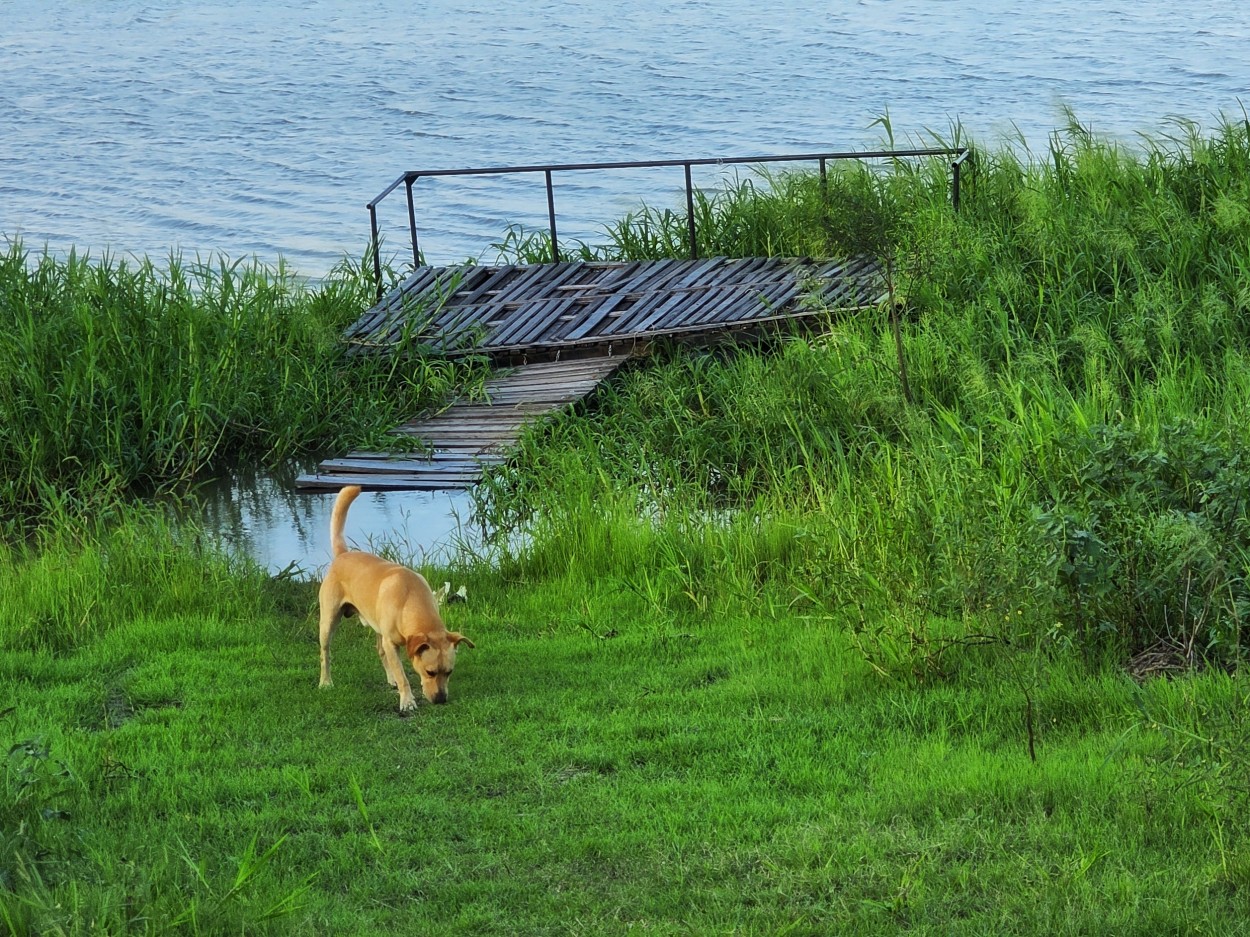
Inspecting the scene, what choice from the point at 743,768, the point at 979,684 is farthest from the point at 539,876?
the point at 979,684

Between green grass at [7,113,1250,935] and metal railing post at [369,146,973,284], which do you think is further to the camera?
metal railing post at [369,146,973,284]

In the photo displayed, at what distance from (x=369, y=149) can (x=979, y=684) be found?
28.3 meters

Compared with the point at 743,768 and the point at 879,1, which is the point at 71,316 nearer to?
the point at 743,768

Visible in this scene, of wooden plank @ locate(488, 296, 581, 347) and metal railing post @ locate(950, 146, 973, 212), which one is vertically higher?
metal railing post @ locate(950, 146, 973, 212)

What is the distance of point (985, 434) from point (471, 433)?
3.79m

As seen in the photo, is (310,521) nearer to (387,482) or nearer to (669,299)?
(387,482)

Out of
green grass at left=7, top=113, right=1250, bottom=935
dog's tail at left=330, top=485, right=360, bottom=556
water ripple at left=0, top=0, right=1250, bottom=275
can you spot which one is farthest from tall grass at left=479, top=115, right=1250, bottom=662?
water ripple at left=0, top=0, right=1250, bottom=275

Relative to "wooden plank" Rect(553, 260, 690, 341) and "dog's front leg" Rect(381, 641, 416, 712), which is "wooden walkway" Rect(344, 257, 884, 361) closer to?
"wooden plank" Rect(553, 260, 690, 341)

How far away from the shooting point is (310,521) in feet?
34.7

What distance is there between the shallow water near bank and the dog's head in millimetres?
2818

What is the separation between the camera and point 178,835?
181 inches

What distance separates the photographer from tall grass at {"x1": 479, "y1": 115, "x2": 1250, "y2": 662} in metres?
5.86

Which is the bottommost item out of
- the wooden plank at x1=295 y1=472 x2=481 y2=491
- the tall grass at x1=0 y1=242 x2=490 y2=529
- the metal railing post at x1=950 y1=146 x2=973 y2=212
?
the wooden plank at x1=295 y1=472 x2=481 y2=491

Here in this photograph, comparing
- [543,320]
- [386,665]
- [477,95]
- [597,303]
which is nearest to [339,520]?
[386,665]
